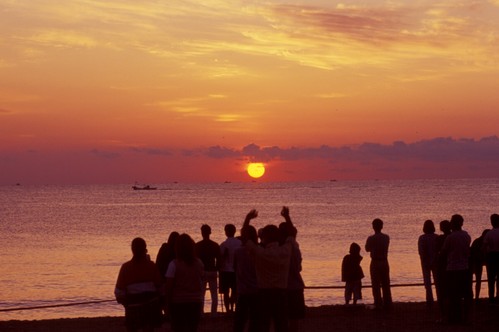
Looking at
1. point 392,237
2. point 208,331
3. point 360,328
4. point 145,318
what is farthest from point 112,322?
point 392,237

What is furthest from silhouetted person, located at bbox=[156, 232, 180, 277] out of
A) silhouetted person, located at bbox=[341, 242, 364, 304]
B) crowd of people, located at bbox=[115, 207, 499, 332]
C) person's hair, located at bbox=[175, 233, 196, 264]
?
silhouetted person, located at bbox=[341, 242, 364, 304]

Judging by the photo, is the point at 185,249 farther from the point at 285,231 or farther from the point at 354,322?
the point at 354,322

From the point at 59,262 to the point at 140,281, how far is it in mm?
43458

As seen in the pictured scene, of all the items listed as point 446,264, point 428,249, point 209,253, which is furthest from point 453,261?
point 209,253

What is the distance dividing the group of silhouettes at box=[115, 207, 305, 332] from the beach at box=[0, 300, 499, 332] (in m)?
3.16

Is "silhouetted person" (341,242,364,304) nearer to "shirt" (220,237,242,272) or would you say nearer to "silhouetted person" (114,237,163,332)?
"shirt" (220,237,242,272)

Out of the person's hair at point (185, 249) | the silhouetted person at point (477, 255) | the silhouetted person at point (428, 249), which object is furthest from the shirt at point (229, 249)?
the person's hair at point (185, 249)

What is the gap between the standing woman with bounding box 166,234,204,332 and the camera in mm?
11430

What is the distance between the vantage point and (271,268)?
12.3 metres

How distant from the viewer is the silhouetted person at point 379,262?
1770cm

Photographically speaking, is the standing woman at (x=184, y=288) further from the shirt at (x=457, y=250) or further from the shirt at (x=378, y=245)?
the shirt at (x=378, y=245)

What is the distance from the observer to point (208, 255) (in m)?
16.5

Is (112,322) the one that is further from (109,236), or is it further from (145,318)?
(109,236)

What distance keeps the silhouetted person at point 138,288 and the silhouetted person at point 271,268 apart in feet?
4.84
